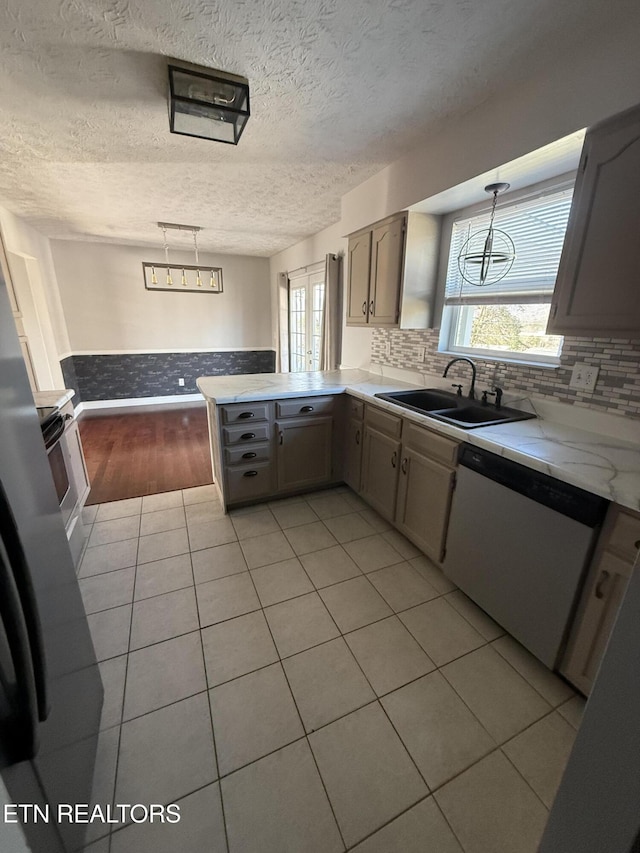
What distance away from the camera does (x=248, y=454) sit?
260cm

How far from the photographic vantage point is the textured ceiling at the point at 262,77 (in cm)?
129

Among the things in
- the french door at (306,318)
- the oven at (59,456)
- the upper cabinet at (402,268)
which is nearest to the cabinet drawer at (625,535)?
the upper cabinet at (402,268)

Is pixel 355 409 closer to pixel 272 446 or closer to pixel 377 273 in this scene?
pixel 272 446

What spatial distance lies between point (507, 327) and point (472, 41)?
53.1 inches

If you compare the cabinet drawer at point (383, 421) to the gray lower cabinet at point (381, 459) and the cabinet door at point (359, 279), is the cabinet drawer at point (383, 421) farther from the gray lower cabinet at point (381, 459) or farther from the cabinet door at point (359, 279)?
the cabinet door at point (359, 279)

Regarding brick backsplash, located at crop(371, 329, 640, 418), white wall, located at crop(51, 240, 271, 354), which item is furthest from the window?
white wall, located at crop(51, 240, 271, 354)

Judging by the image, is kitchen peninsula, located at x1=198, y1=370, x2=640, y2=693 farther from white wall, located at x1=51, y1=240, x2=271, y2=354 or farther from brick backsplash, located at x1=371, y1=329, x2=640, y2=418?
white wall, located at x1=51, y1=240, x2=271, y2=354

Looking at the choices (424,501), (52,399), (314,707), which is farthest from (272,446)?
(314,707)

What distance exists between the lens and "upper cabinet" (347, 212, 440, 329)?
2.48 meters

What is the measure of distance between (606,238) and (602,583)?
1.28 m

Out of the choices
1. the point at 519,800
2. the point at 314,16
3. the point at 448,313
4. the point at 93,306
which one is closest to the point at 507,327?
the point at 448,313

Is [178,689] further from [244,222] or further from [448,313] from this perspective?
[244,222]

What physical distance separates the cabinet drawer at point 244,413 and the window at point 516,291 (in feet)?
4.64

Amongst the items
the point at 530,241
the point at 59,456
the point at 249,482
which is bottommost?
the point at 249,482
